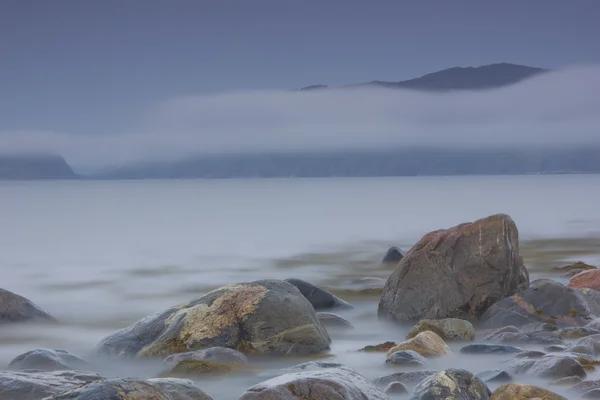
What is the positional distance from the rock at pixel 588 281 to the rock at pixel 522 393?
7328mm

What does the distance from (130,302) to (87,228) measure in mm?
30876

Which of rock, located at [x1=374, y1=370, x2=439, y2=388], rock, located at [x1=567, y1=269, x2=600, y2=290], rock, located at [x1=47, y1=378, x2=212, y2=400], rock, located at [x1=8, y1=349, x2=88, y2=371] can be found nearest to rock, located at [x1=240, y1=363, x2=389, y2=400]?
rock, located at [x1=47, y1=378, x2=212, y2=400]

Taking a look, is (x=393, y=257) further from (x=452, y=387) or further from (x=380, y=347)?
(x=452, y=387)

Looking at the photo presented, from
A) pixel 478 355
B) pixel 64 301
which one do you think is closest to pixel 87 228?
pixel 64 301

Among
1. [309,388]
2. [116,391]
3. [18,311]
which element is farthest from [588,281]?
[116,391]

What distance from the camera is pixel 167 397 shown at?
21.0ft

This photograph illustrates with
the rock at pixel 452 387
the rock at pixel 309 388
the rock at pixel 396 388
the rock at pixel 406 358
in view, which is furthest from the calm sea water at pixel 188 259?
the rock at pixel 309 388

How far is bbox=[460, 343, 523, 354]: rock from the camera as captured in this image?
36.3 ft

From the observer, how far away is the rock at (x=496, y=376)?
9.51 metres

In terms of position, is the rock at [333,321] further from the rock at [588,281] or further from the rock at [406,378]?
the rock at [588,281]

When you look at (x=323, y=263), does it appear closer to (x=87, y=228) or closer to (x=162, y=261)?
(x=162, y=261)

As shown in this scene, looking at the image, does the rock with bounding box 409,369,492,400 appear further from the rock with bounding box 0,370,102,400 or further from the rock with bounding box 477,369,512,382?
the rock with bounding box 0,370,102,400

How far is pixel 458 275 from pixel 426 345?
315 cm

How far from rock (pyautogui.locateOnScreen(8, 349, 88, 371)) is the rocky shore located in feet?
0.08
